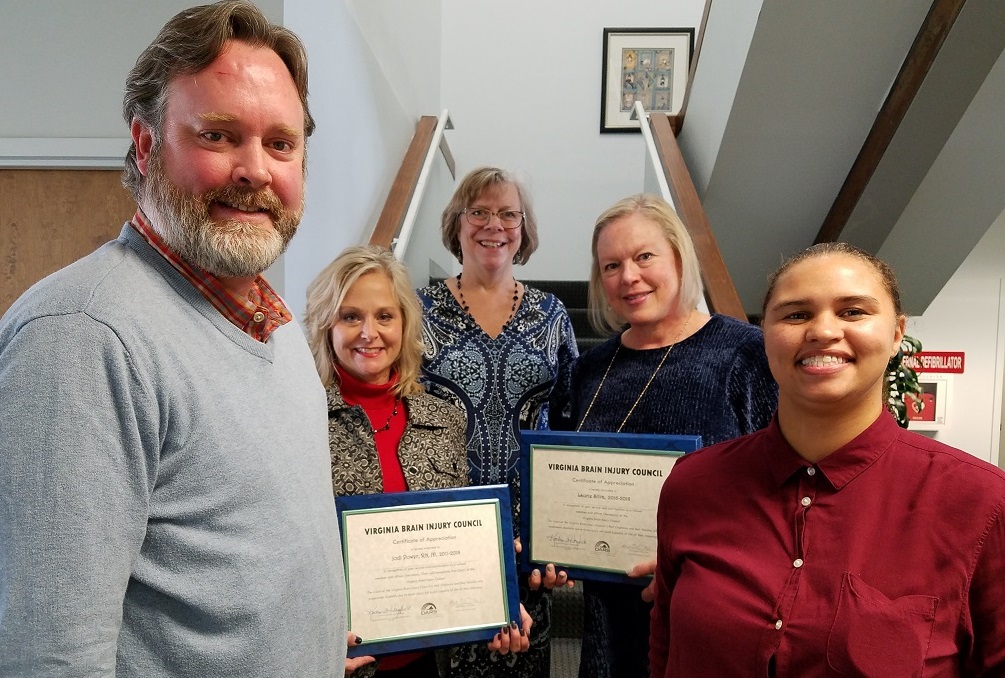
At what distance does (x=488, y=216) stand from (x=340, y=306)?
2.18ft

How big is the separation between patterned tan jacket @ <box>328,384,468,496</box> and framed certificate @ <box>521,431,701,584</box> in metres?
0.22

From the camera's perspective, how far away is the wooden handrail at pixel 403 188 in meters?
3.11

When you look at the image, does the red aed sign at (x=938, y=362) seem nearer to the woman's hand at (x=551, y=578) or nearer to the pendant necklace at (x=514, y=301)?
the pendant necklace at (x=514, y=301)

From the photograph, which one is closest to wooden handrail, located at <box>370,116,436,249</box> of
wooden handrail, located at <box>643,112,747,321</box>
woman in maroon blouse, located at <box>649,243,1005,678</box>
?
wooden handrail, located at <box>643,112,747,321</box>

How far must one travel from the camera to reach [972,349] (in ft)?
15.2

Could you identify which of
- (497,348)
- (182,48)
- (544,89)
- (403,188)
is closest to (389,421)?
(497,348)

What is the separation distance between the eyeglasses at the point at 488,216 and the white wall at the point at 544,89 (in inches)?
134

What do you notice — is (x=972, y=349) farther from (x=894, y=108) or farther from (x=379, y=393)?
(x=379, y=393)

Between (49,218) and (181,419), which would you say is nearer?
(181,419)

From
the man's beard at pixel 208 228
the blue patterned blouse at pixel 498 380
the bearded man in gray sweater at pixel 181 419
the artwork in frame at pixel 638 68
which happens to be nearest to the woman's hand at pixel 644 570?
the blue patterned blouse at pixel 498 380

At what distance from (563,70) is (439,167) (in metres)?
1.97

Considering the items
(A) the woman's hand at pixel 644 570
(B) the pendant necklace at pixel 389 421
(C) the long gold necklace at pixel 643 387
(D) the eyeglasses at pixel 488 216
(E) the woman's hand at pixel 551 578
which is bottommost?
(E) the woman's hand at pixel 551 578

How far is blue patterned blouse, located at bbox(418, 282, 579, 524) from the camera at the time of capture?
2047mm

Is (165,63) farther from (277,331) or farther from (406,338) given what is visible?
(406,338)
